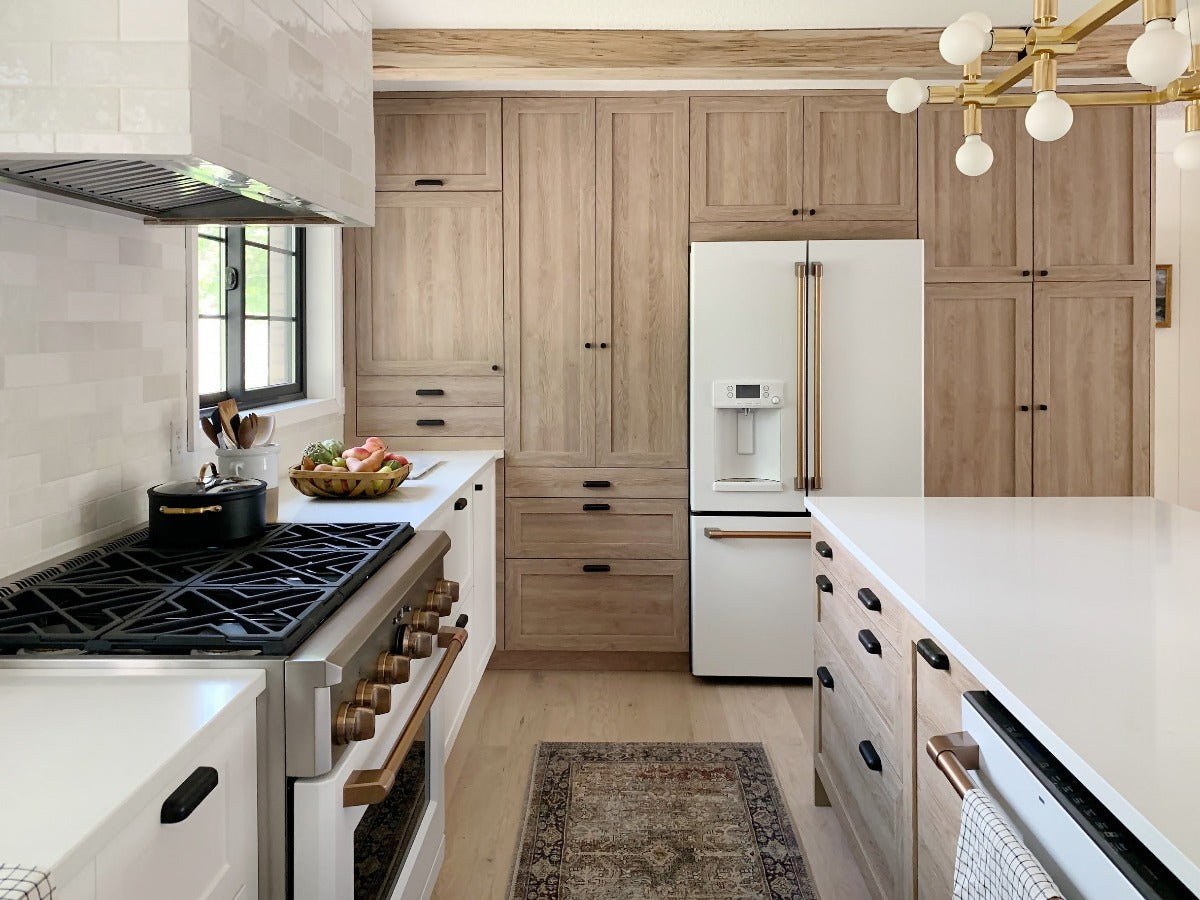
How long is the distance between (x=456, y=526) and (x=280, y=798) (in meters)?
1.76

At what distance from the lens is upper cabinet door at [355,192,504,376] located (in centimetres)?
411

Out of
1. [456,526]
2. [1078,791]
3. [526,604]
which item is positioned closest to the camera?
[1078,791]

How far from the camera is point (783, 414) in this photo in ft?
12.9

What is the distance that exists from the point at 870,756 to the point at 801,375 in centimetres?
202

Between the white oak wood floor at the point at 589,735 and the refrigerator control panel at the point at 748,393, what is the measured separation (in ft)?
3.70

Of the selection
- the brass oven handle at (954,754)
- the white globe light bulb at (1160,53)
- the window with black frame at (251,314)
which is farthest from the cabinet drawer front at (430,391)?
the brass oven handle at (954,754)

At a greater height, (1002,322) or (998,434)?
(1002,322)

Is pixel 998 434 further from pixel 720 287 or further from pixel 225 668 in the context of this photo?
pixel 225 668

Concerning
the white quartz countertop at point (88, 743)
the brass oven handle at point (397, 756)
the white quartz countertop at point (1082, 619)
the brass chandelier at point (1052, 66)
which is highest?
the brass chandelier at point (1052, 66)

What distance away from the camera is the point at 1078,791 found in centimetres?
113

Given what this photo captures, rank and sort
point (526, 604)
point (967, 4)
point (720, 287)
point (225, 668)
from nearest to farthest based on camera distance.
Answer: point (225, 668), point (967, 4), point (720, 287), point (526, 604)

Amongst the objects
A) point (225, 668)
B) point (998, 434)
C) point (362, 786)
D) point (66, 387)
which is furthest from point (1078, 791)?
point (998, 434)

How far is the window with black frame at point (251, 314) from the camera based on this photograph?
3.09 meters

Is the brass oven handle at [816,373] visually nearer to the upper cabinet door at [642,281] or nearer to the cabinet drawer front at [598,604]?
the upper cabinet door at [642,281]
